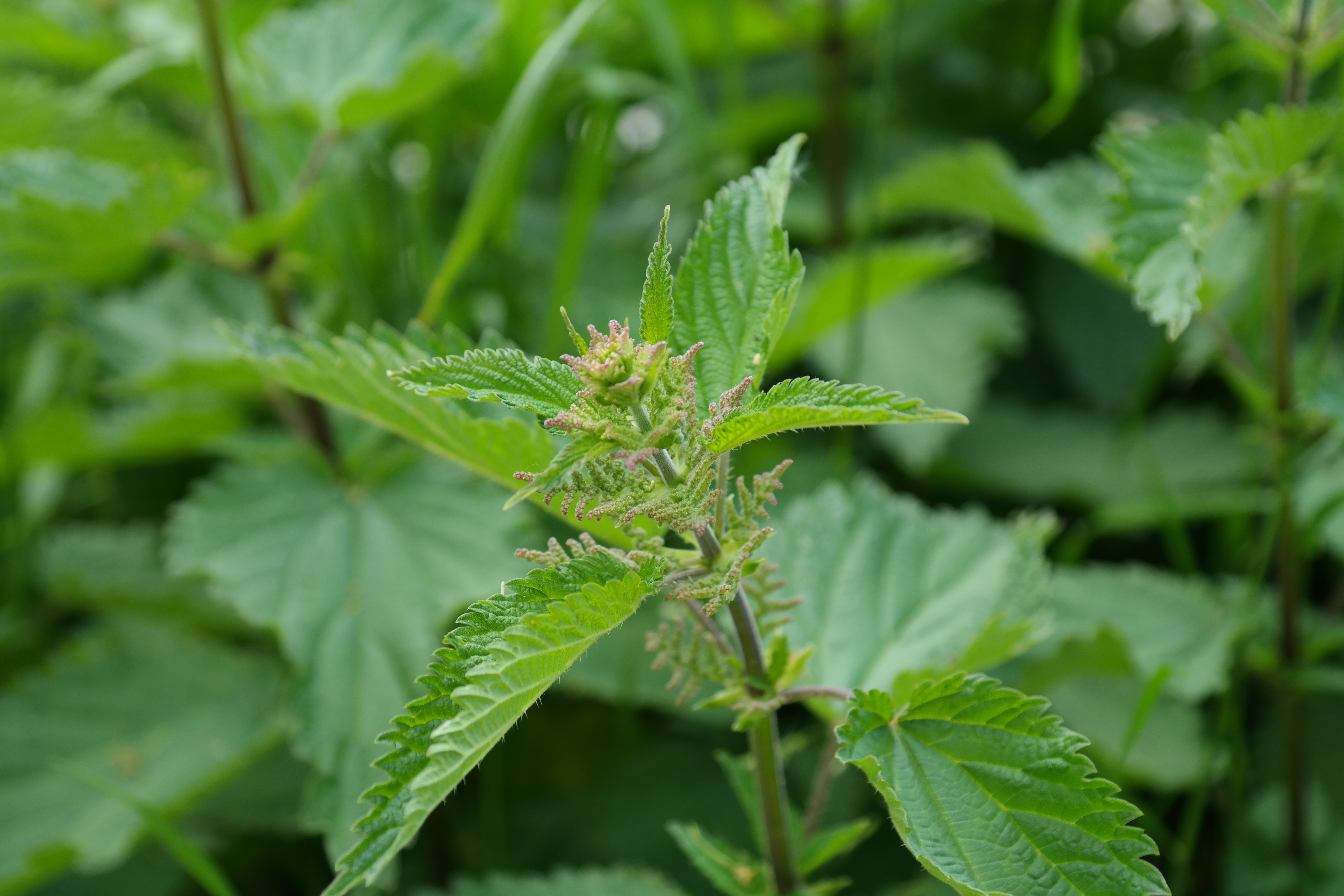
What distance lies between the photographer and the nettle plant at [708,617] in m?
0.67

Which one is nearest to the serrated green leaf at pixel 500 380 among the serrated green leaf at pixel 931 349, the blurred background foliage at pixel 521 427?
the blurred background foliage at pixel 521 427

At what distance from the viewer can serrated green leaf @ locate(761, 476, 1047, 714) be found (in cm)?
106

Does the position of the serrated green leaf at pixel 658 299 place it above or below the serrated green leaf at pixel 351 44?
below

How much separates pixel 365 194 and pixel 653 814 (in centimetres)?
132

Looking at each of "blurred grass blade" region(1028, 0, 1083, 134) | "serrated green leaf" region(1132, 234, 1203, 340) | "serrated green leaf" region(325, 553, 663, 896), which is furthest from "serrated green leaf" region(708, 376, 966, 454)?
"blurred grass blade" region(1028, 0, 1083, 134)

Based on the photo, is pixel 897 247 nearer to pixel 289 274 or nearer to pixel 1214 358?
pixel 1214 358

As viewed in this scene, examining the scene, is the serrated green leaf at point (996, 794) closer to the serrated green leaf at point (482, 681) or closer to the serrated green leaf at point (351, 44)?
the serrated green leaf at point (482, 681)

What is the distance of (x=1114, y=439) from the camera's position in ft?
6.80

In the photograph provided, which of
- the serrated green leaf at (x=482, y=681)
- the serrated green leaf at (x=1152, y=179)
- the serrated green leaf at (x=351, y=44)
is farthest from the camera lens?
the serrated green leaf at (x=351, y=44)

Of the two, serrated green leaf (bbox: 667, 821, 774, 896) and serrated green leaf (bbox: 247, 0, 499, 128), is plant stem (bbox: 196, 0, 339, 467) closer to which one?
serrated green leaf (bbox: 247, 0, 499, 128)

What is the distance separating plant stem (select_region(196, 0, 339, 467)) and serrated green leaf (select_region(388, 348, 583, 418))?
778 millimetres

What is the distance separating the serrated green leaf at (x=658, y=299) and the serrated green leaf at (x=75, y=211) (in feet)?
2.77

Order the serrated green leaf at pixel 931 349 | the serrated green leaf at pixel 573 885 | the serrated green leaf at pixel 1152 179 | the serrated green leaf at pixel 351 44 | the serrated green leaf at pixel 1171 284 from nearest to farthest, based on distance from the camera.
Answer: the serrated green leaf at pixel 1171 284
the serrated green leaf at pixel 1152 179
the serrated green leaf at pixel 573 885
the serrated green leaf at pixel 351 44
the serrated green leaf at pixel 931 349

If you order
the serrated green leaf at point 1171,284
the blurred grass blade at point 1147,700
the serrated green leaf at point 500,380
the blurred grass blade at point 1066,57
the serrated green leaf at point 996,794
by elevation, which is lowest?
the blurred grass blade at point 1147,700
